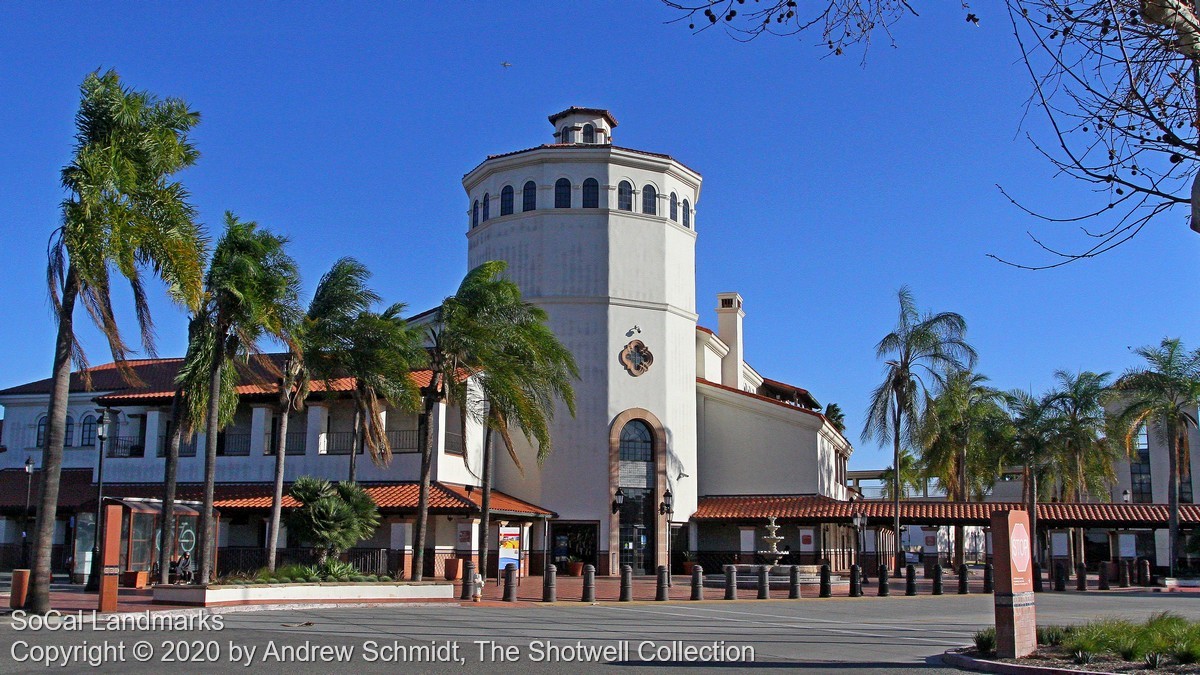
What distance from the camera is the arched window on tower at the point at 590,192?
43656 millimetres

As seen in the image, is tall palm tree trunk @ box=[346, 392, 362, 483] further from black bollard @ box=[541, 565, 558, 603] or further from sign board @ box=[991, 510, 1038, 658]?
sign board @ box=[991, 510, 1038, 658]

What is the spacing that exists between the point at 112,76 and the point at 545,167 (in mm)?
24037

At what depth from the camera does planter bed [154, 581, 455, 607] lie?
74.6ft

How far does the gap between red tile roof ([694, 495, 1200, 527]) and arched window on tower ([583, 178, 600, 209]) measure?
13.5 metres

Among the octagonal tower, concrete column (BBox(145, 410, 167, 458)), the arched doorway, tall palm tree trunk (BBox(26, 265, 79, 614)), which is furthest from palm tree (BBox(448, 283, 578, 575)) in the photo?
concrete column (BBox(145, 410, 167, 458))

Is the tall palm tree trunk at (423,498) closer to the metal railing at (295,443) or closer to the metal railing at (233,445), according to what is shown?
the metal railing at (295,443)

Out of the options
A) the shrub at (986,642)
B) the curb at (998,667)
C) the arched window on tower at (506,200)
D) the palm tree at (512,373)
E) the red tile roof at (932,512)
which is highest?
the arched window on tower at (506,200)

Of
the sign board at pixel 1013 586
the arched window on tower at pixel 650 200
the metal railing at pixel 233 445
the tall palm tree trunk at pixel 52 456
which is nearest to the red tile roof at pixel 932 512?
the arched window on tower at pixel 650 200

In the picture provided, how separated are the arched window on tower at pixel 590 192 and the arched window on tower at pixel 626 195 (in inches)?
37.8

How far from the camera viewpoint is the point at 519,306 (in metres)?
33.2

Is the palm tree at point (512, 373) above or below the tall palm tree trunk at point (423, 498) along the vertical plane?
above

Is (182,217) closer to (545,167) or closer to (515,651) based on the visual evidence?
(515,651)

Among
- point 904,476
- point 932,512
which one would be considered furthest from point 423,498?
point 904,476

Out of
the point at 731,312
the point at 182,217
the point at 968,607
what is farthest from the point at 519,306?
the point at 731,312
